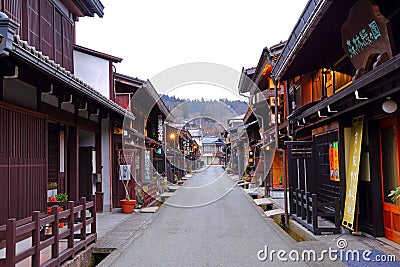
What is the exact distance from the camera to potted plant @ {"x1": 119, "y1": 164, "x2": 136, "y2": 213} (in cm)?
1628

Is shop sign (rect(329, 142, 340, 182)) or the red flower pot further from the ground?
shop sign (rect(329, 142, 340, 182))

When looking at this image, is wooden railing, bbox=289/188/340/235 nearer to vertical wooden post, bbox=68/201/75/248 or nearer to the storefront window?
the storefront window

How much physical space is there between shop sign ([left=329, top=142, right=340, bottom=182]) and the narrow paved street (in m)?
2.09

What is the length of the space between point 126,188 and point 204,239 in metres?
6.28

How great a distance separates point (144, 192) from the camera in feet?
62.0

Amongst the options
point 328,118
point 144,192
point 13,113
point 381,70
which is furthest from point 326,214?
point 144,192

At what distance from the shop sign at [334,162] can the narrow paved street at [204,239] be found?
2089 mm

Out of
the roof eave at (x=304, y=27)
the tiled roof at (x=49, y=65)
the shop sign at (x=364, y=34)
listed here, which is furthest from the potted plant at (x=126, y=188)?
the shop sign at (x=364, y=34)

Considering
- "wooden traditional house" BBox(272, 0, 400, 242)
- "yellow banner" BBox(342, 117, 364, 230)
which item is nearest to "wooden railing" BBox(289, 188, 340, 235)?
"wooden traditional house" BBox(272, 0, 400, 242)

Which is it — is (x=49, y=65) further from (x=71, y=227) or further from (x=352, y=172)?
(x=352, y=172)

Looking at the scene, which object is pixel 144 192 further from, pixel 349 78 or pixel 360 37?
pixel 360 37

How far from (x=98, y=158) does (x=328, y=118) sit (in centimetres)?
905

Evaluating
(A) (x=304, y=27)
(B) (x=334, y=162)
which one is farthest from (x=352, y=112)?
(A) (x=304, y=27)

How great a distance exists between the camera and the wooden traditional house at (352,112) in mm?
7441
